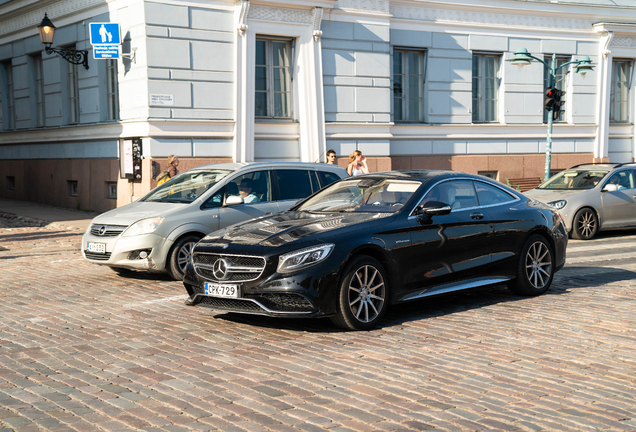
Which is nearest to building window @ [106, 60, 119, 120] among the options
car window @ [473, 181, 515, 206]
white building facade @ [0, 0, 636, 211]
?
white building facade @ [0, 0, 636, 211]

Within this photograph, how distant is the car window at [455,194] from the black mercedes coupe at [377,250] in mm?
14

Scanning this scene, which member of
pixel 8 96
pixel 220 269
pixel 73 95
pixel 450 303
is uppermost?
pixel 8 96

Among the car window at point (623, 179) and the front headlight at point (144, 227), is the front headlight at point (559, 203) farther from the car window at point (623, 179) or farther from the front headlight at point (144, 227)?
the front headlight at point (144, 227)

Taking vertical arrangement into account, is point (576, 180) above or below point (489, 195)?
below

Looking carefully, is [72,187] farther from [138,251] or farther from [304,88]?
[138,251]

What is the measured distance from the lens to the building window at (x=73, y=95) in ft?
67.7

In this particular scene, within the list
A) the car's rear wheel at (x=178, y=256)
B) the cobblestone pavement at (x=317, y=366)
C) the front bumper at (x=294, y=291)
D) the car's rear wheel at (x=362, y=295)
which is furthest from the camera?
the car's rear wheel at (x=178, y=256)

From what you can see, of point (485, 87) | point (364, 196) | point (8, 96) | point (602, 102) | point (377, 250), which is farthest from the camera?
point (602, 102)

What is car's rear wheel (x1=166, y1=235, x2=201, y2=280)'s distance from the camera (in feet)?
33.4

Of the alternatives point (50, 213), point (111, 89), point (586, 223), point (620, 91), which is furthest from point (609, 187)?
point (50, 213)

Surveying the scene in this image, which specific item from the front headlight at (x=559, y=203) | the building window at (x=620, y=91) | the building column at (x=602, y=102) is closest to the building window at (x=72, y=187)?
the front headlight at (x=559, y=203)

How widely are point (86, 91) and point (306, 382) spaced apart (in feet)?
52.8

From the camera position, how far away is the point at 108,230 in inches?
410

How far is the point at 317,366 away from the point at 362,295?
1.39 m
